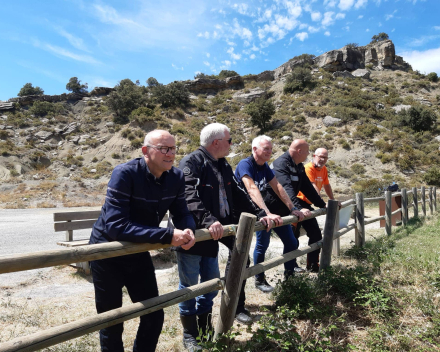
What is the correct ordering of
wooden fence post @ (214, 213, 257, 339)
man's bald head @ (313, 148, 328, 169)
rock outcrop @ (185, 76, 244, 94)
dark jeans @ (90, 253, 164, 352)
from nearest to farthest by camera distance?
1. dark jeans @ (90, 253, 164, 352)
2. wooden fence post @ (214, 213, 257, 339)
3. man's bald head @ (313, 148, 328, 169)
4. rock outcrop @ (185, 76, 244, 94)

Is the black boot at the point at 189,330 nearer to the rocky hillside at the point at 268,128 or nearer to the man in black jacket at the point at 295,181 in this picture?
the man in black jacket at the point at 295,181

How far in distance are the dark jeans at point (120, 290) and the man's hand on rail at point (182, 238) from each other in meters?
0.38

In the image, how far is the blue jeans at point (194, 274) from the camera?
2.62 meters

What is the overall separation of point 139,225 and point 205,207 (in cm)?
92

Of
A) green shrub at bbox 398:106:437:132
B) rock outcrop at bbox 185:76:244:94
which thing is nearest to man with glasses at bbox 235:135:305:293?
green shrub at bbox 398:106:437:132

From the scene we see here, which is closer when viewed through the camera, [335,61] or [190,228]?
[190,228]

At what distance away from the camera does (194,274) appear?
2660 millimetres

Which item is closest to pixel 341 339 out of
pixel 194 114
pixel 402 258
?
pixel 402 258

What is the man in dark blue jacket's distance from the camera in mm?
1918

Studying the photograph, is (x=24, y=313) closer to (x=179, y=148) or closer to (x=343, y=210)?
(x=343, y=210)

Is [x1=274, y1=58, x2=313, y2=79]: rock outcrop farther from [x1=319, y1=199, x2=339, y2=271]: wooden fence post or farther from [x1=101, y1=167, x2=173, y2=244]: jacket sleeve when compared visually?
[x1=101, y1=167, x2=173, y2=244]: jacket sleeve

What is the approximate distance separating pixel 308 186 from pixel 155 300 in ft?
9.86

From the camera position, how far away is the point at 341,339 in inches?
109

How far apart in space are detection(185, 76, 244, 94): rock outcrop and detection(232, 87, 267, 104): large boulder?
14.3 feet
